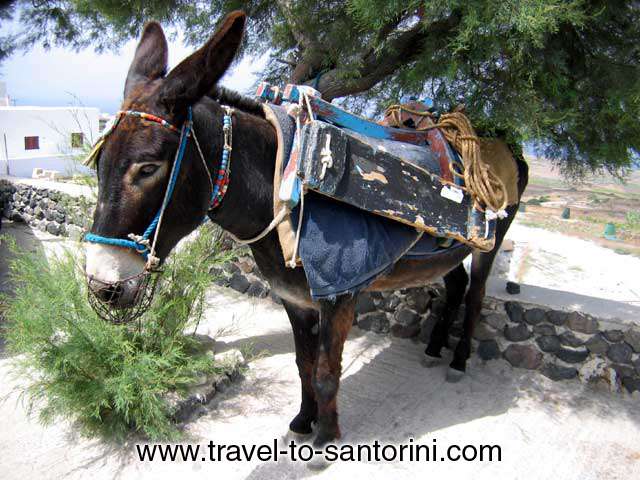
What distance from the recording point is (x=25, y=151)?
55.9ft

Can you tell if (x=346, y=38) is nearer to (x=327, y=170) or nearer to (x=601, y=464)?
(x=327, y=170)

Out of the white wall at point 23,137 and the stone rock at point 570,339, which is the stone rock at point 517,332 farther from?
the white wall at point 23,137

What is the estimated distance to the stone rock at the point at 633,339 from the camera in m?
3.35

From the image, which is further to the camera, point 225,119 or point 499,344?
point 499,344

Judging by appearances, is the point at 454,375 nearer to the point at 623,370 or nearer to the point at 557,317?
the point at 557,317

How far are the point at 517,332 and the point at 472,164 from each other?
167cm

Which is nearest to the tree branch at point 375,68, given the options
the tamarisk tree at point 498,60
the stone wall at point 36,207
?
the tamarisk tree at point 498,60

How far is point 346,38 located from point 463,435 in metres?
2.69

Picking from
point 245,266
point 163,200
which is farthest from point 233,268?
point 163,200

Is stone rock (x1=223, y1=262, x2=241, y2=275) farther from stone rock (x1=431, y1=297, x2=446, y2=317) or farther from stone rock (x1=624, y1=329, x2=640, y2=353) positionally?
stone rock (x1=624, y1=329, x2=640, y2=353)

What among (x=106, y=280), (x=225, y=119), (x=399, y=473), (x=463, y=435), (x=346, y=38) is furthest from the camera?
(x=346, y=38)

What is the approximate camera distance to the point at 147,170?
5.49 ft

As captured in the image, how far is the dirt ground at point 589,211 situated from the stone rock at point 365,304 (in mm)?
4352

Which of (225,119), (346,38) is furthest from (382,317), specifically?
(225,119)
